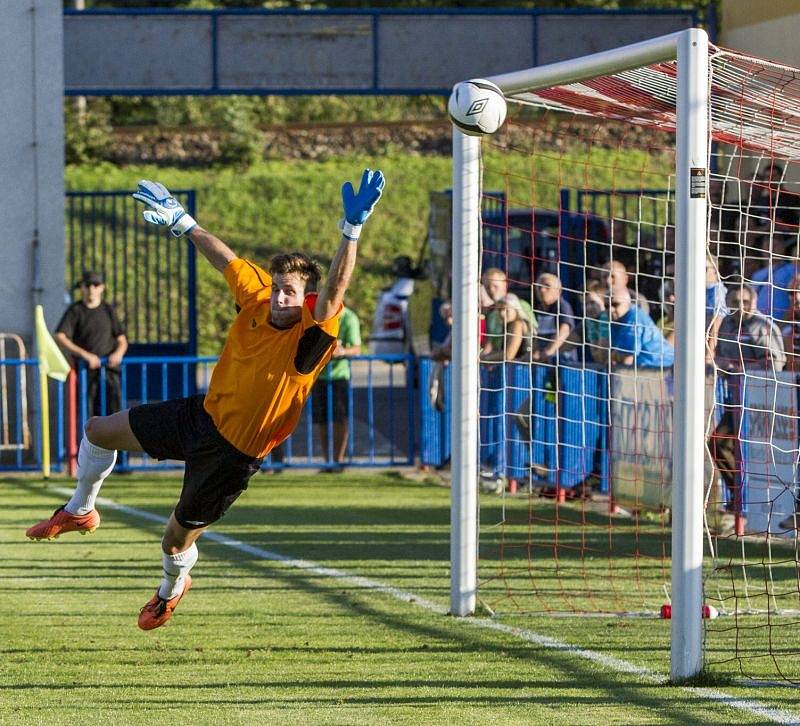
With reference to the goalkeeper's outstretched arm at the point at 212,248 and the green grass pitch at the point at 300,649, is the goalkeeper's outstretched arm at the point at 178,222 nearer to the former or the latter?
the goalkeeper's outstretched arm at the point at 212,248

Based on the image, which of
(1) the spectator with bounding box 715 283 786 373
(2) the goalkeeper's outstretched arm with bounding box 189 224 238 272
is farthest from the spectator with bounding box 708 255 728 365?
(2) the goalkeeper's outstretched arm with bounding box 189 224 238 272

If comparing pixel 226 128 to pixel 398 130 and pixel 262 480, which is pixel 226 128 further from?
pixel 262 480

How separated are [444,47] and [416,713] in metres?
13.3

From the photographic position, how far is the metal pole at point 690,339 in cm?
711

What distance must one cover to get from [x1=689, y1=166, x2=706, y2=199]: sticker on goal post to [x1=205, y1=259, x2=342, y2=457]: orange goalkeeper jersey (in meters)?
1.91

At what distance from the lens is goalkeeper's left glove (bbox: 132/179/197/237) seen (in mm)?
7266

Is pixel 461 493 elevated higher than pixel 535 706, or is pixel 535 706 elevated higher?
pixel 461 493

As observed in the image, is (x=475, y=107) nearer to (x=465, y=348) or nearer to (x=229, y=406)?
(x=465, y=348)

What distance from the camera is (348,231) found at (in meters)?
6.70

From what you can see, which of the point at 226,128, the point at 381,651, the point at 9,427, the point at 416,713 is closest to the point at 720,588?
the point at 381,651

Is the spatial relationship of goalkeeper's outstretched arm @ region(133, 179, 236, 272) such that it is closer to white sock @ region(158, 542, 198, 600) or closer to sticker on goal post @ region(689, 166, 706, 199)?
white sock @ region(158, 542, 198, 600)

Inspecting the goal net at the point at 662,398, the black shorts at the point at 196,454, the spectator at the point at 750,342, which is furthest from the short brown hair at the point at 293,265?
the spectator at the point at 750,342

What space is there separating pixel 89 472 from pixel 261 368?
1.20 m

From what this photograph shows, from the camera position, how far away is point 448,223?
1881 cm
